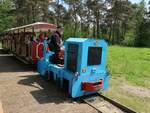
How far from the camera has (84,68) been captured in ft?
23.1

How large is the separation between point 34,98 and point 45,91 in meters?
0.79

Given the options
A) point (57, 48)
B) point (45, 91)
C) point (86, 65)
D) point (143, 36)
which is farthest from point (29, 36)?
point (143, 36)

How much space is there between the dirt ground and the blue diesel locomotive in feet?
1.31

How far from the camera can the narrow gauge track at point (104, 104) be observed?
20.2ft

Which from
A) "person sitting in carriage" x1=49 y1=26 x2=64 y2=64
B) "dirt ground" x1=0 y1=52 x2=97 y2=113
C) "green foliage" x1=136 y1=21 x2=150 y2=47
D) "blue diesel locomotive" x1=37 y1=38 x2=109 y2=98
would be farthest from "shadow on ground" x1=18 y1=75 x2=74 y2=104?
"green foliage" x1=136 y1=21 x2=150 y2=47

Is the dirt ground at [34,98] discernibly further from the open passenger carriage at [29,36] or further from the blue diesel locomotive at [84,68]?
the open passenger carriage at [29,36]

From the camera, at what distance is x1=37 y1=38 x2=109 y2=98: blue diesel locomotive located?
6941 millimetres

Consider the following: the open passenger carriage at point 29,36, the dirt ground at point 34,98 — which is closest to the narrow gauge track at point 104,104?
the dirt ground at point 34,98

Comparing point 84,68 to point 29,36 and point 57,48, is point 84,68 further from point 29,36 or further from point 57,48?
point 29,36

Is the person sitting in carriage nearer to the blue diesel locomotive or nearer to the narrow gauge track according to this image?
the blue diesel locomotive

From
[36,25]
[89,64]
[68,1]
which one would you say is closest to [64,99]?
[89,64]

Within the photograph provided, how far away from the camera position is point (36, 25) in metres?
12.8

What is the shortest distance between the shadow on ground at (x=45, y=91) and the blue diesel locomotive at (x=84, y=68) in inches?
10.5

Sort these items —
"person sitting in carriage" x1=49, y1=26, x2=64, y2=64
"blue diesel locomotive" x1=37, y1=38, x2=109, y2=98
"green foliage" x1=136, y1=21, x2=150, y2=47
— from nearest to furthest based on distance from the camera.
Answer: "blue diesel locomotive" x1=37, y1=38, x2=109, y2=98
"person sitting in carriage" x1=49, y1=26, x2=64, y2=64
"green foliage" x1=136, y1=21, x2=150, y2=47
